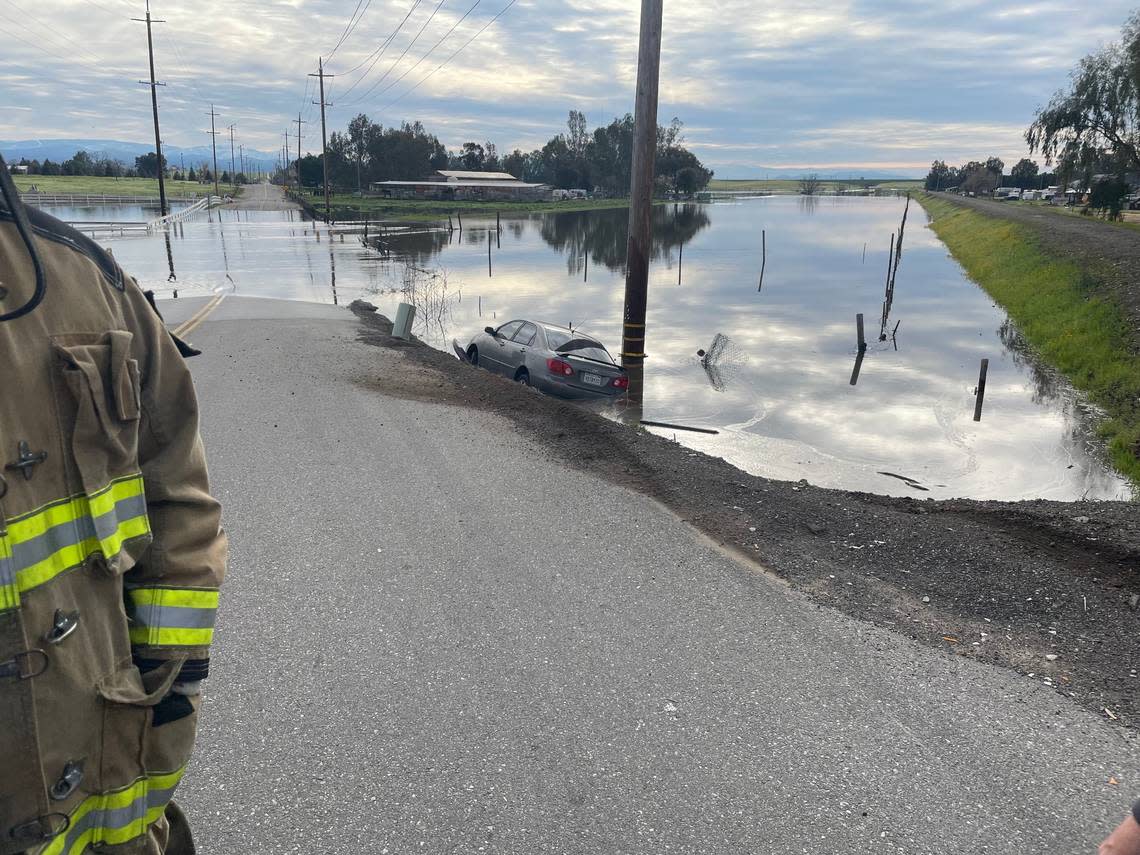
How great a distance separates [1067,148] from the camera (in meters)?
55.1

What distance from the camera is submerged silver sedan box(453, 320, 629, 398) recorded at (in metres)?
13.7

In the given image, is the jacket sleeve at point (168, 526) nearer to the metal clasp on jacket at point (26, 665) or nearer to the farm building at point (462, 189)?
the metal clasp on jacket at point (26, 665)

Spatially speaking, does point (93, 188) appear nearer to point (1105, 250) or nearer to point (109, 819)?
point (1105, 250)

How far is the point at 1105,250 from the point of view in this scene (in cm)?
3061

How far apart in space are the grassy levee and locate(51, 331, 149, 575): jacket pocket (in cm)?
1343

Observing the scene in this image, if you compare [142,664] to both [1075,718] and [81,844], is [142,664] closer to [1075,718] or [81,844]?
[81,844]

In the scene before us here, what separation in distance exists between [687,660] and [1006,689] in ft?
5.69

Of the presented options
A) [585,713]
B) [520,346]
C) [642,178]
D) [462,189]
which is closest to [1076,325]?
[642,178]

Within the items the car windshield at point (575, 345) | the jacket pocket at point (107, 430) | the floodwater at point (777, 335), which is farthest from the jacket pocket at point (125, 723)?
the car windshield at point (575, 345)

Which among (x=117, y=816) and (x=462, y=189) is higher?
(x=462, y=189)

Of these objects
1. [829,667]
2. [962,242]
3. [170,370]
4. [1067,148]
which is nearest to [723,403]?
[829,667]

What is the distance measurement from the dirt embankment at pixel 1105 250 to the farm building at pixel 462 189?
85396 millimetres

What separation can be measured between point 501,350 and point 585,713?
36.9 feet

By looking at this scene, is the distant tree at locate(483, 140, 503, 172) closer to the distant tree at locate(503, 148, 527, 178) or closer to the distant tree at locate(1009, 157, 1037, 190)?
the distant tree at locate(503, 148, 527, 178)
